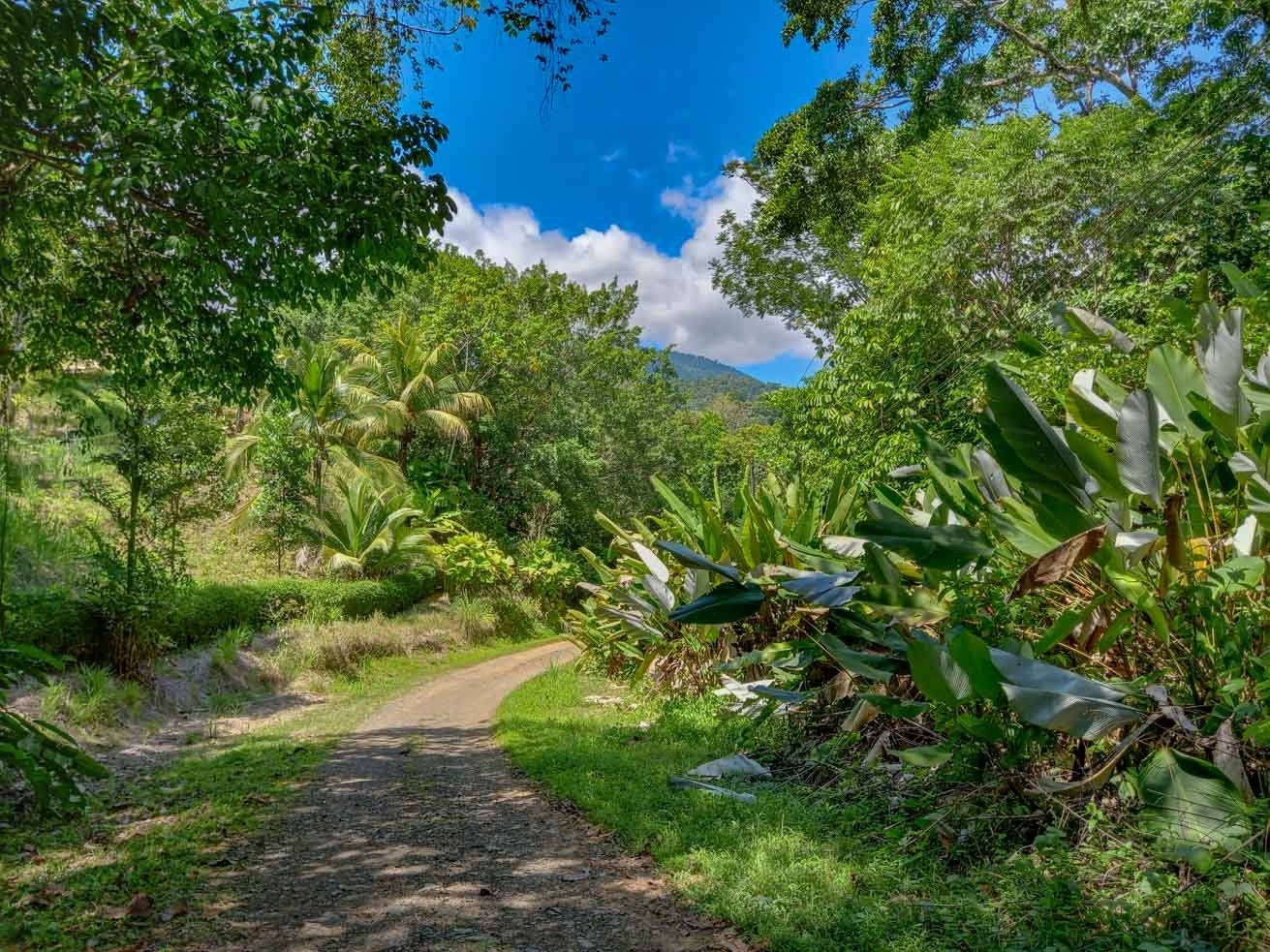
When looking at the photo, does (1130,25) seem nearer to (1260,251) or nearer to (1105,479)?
(1260,251)

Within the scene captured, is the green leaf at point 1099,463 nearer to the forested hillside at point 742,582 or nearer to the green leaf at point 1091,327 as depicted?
the forested hillside at point 742,582

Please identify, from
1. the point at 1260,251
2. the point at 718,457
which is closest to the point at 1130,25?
the point at 1260,251

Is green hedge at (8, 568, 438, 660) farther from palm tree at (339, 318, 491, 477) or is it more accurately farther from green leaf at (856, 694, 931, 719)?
green leaf at (856, 694, 931, 719)

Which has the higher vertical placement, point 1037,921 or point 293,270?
point 293,270

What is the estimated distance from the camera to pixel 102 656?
843 centimetres

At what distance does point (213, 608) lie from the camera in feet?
35.2

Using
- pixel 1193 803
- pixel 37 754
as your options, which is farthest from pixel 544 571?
pixel 1193 803

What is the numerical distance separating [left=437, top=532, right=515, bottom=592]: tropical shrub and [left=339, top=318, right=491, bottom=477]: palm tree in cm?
334

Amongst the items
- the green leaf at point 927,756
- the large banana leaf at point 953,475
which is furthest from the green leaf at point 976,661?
the large banana leaf at point 953,475

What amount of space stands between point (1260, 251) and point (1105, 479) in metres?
9.17

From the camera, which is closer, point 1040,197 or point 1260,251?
point 1260,251

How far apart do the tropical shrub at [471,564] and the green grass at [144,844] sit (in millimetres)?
11149

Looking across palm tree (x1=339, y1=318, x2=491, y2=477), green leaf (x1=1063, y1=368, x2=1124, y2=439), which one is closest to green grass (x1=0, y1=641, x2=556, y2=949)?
green leaf (x1=1063, y1=368, x2=1124, y2=439)

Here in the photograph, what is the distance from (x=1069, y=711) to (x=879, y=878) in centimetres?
119
